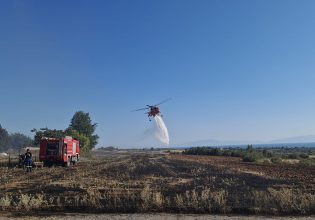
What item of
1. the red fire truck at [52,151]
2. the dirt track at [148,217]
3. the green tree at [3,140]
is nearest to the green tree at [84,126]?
the green tree at [3,140]

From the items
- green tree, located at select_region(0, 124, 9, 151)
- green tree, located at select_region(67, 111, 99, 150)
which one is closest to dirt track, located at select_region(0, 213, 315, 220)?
green tree, located at select_region(67, 111, 99, 150)

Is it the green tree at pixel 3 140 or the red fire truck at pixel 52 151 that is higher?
the green tree at pixel 3 140

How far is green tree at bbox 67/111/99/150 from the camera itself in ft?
413

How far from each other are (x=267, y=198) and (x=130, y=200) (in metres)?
5.29

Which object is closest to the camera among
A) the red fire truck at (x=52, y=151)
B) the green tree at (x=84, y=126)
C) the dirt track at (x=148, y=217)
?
the dirt track at (x=148, y=217)

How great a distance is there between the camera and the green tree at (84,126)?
413ft

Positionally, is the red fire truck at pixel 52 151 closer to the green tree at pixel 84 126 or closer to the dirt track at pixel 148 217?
the dirt track at pixel 148 217

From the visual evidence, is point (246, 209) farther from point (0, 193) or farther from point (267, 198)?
point (0, 193)

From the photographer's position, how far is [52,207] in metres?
15.5

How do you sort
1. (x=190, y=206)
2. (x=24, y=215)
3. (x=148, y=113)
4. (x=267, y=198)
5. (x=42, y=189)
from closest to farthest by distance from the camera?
1. (x=24, y=215)
2. (x=190, y=206)
3. (x=267, y=198)
4. (x=42, y=189)
5. (x=148, y=113)

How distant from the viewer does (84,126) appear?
4988 inches

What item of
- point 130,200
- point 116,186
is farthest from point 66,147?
point 130,200

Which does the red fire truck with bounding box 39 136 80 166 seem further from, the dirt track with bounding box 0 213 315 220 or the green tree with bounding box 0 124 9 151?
the green tree with bounding box 0 124 9 151

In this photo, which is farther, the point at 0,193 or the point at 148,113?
the point at 148,113
